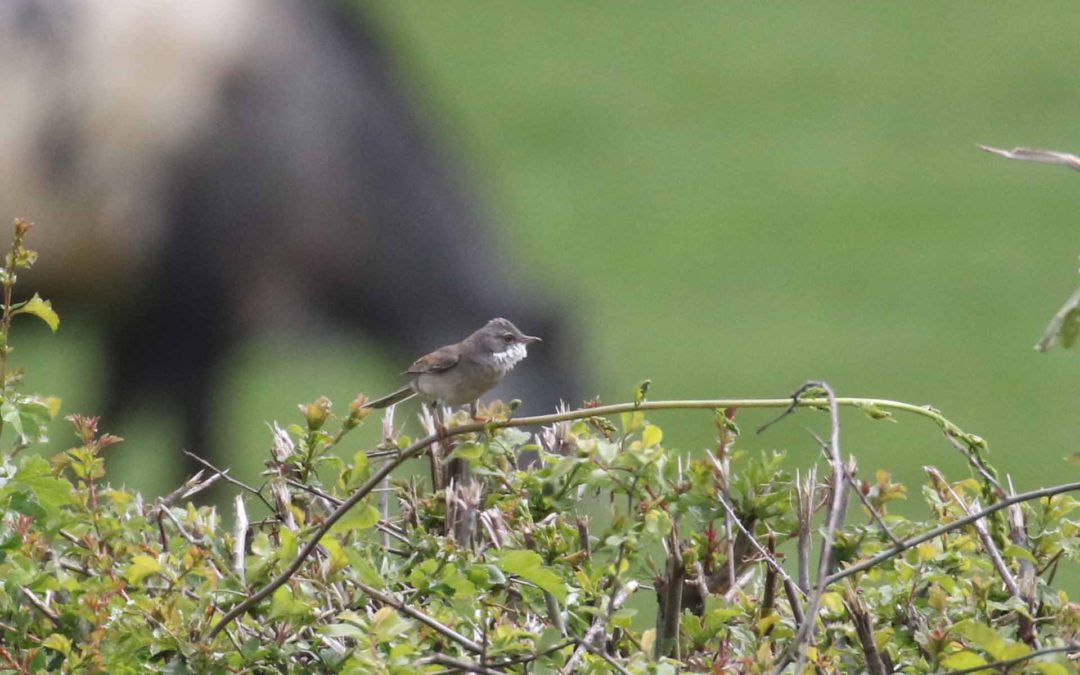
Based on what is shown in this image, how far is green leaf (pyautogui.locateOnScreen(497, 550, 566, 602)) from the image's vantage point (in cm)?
146

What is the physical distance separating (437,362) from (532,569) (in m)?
0.66

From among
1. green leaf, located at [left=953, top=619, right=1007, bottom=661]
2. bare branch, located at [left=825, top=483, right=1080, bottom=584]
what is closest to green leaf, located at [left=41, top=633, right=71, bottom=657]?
bare branch, located at [left=825, top=483, right=1080, bottom=584]

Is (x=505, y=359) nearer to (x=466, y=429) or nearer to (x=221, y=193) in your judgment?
(x=466, y=429)

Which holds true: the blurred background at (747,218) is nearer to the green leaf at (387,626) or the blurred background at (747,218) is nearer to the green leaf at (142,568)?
the green leaf at (142,568)

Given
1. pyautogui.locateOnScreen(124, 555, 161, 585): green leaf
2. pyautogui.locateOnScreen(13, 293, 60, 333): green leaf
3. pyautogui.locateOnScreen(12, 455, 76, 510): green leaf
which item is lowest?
pyautogui.locateOnScreen(124, 555, 161, 585): green leaf

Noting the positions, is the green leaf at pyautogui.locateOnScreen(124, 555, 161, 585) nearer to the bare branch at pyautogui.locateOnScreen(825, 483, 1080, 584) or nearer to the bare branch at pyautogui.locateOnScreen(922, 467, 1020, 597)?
the bare branch at pyautogui.locateOnScreen(825, 483, 1080, 584)

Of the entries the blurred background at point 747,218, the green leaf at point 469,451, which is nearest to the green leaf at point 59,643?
the green leaf at point 469,451

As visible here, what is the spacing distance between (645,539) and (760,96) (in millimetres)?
12741

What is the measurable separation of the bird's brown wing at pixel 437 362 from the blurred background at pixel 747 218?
396cm

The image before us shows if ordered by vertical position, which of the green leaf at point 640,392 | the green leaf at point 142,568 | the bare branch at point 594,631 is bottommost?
the bare branch at point 594,631

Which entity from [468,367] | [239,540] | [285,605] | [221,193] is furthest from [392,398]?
[221,193]

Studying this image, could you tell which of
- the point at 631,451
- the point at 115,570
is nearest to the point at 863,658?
the point at 631,451

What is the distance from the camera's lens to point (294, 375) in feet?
33.3

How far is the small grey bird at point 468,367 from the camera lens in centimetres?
207
